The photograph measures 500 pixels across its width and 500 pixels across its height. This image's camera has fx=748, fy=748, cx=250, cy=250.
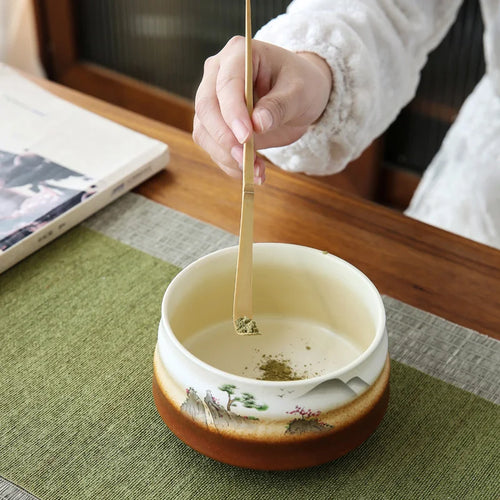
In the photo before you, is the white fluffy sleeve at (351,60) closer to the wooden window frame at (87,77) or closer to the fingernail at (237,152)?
the fingernail at (237,152)

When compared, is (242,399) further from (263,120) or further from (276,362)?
(263,120)

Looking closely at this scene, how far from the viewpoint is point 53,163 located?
71 centimetres

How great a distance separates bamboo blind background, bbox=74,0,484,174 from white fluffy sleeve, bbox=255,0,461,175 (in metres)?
0.62

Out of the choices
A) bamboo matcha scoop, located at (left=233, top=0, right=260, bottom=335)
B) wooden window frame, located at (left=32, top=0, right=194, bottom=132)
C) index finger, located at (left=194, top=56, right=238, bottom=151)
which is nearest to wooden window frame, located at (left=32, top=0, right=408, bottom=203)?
wooden window frame, located at (left=32, top=0, right=194, bottom=132)

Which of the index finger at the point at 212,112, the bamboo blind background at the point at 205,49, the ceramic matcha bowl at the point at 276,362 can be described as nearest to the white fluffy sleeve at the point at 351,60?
the index finger at the point at 212,112

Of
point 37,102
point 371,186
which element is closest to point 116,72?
point 371,186

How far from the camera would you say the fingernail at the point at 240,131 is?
1.70 feet

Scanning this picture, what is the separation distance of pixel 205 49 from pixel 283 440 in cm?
141

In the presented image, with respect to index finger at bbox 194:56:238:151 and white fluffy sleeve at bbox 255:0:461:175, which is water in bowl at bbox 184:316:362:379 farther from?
white fluffy sleeve at bbox 255:0:461:175

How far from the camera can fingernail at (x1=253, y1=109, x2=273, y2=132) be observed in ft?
1.76

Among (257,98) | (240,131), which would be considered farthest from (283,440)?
(257,98)

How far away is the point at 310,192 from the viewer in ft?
2.36

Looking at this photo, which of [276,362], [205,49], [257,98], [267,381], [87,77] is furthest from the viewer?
[87,77]

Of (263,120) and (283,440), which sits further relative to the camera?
(263,120)
